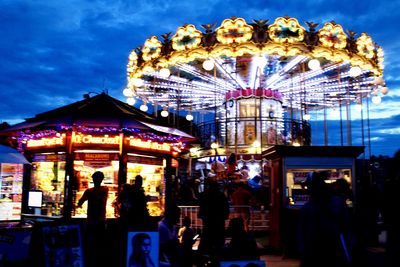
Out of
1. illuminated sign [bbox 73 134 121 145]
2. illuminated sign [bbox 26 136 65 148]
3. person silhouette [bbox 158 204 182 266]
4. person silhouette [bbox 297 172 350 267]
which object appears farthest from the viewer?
illuminated sign [bbox 26 136 65 148]

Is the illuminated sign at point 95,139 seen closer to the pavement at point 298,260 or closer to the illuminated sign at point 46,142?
the illuminated sign at point 46,142

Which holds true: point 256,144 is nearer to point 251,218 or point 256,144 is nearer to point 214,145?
point 214,145

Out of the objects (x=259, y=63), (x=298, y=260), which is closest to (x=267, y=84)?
(x=259, y=63)

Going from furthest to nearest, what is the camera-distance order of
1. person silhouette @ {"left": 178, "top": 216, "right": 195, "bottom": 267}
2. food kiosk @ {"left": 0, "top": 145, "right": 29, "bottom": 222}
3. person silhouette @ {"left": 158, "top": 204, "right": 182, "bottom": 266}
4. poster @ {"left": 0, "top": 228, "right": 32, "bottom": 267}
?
food kiosk @ {"left": 0, "top": 145, "right": 29, "bottom": 222} → person silhouette @ {"left": 178, "top": 216, "right": 195, "bottom": 267} → poster @ {"left": 0, "top": 228, "right": 32, "bottom": 267} → person silhouette @ {"left": 158, "top": 204, "right": 182, "bottom": 266}

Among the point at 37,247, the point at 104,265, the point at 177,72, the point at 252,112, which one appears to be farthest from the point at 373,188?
the point at 252,112

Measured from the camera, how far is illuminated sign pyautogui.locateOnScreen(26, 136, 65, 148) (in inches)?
489

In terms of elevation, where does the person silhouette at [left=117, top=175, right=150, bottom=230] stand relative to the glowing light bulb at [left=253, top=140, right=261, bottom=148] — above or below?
below

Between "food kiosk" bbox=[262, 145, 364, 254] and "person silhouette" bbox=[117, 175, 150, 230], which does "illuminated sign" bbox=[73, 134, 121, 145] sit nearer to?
"food kiosk" bbox=[262, 145, 364, 254]

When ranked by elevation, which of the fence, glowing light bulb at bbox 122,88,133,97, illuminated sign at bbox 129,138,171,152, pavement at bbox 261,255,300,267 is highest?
glowing light bulb at bbox 122,88,133,97

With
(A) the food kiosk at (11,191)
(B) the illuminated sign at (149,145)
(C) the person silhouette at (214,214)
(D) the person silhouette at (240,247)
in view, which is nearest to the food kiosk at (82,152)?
(B) the illuminated sign at (149,145)

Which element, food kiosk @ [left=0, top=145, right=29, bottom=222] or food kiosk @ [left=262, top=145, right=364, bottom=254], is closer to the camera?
food kiosk @ [left=262, top=145, right=364, bottom=254]

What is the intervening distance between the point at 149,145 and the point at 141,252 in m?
7.88

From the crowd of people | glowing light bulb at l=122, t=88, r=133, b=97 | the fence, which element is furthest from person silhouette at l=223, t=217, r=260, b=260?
glowing light bulb at l=122, t=88, r=133, b=97

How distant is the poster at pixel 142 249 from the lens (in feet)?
17.9
